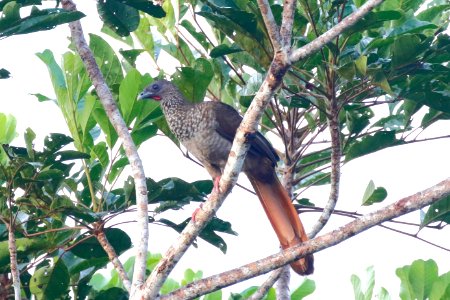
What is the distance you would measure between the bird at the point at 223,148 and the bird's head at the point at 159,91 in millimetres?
149

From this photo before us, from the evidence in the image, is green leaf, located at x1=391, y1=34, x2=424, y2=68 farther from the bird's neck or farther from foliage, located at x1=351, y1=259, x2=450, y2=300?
the bird's neck

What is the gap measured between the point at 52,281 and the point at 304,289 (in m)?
1.36

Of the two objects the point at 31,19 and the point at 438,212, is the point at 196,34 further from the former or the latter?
the point at 438,212

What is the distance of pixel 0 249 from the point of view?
3.78 meters

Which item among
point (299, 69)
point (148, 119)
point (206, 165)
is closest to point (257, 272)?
Result: point (299, 69)

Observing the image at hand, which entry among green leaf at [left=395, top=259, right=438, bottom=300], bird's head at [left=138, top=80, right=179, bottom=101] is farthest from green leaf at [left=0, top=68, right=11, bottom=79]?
green leaf at [left=395, top=259, right=438, bottom=300]

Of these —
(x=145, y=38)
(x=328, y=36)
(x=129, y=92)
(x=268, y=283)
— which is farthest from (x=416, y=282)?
(x=145, y=38)

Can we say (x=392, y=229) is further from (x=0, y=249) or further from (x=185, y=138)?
(x=0, y=249)

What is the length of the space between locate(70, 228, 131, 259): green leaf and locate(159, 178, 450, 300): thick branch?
0.66m

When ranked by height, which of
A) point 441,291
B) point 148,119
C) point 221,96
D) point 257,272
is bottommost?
point 257,272

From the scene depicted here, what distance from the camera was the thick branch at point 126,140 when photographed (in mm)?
3457

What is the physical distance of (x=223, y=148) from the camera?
4.80 meters

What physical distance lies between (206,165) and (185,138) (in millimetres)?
196

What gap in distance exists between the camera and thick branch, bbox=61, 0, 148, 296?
3457 millimetres
